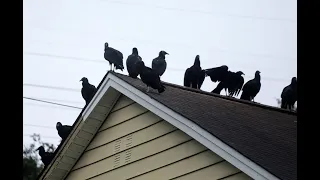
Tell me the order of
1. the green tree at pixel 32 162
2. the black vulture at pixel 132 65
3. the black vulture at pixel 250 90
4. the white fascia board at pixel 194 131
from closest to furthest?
the white fascia board at pixel 194 131
the black vulture at pixel 132 65
the black vulture at pixel 250 90
the green tree at pixel 32 162

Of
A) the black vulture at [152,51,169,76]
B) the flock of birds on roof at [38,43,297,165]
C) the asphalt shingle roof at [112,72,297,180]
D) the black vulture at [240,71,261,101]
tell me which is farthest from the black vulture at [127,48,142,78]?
the black vulture at [240,71,261,101]

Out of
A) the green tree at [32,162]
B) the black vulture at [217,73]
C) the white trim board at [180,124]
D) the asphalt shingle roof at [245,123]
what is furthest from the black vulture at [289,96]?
the green tree at [32,162]

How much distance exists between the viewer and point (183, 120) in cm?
704

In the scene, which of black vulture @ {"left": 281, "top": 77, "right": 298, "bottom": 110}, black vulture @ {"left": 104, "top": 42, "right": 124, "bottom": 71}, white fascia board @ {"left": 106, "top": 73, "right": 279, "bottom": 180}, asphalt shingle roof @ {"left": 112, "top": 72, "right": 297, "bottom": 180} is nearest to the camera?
white fascia board @ {"left": 106, "top": 73, "right": 279, "bottom": 180}

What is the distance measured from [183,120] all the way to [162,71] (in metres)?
3.27

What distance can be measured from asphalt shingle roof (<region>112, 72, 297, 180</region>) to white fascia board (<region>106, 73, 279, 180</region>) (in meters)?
0.05

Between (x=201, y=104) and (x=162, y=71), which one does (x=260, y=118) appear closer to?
(x=201, y=104)

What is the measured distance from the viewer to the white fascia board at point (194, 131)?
20.0 feet

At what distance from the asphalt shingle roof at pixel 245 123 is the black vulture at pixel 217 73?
125 centimetres

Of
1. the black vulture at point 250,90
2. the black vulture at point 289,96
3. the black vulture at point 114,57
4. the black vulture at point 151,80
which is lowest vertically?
the black vulture at point 151,80

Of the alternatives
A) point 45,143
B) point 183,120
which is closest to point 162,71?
point 183,120

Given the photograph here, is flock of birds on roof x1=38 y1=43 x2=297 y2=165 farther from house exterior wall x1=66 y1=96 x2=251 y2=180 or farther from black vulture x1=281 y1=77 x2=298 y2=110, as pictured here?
house exterior wall x1=66 y1=96 x2=251 y2=180

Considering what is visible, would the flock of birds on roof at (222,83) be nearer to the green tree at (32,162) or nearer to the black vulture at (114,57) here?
the black vulture at (114,57)

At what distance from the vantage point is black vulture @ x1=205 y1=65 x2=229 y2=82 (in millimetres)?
10594
